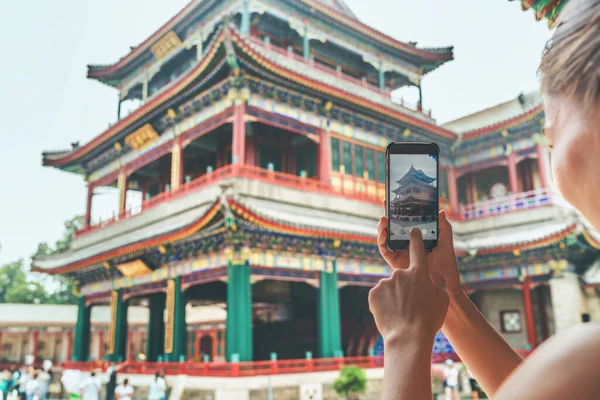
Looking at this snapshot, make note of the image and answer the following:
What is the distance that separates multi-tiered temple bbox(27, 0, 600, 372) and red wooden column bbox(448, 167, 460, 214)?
55 mm

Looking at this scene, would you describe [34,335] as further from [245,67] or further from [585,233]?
[585,233]

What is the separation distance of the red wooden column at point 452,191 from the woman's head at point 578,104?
19.2 meters

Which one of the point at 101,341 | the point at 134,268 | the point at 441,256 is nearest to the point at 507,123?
the point at 134,268

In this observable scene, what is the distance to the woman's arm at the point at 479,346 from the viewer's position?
4.60 feet

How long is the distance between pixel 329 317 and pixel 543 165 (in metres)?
9.48

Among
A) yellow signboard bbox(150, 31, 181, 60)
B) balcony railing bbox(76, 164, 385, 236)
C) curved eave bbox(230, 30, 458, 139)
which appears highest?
yellow signboard bbox(150, 31, 181, 60)

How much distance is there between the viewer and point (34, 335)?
27.3m

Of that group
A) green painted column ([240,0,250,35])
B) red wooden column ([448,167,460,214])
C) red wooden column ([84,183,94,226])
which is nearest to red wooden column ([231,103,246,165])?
green painted column ([240,0,250,35])

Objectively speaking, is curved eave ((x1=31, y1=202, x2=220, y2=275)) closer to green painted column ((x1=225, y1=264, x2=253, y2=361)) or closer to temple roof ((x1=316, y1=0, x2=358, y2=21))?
green painted column ((x1=225, y1=264, x2=253, y2=361))

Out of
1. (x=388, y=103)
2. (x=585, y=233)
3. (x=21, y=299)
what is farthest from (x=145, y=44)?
(x=21, y=299)

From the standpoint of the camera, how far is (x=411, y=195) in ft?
4.60

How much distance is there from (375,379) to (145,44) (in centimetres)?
1467

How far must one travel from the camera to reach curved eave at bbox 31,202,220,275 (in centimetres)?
1236

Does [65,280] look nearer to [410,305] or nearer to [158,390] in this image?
[158,390]
